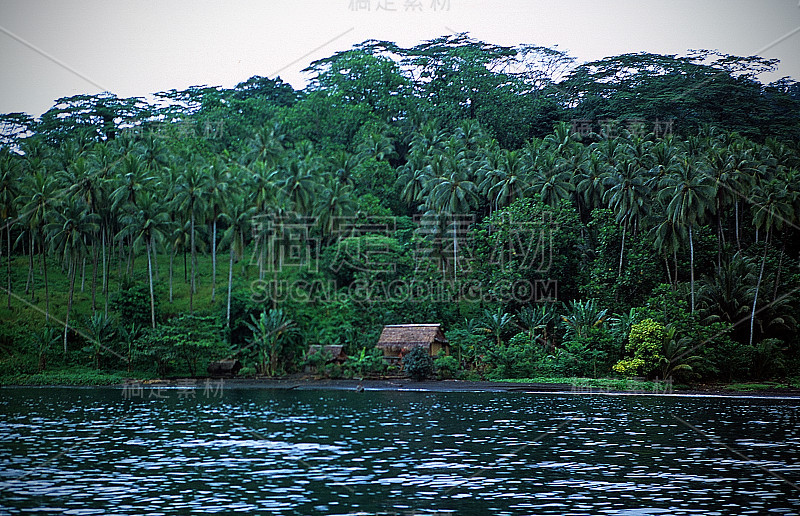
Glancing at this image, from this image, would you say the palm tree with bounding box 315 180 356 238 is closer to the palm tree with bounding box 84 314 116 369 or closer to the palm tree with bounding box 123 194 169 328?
the palm tree with bounding box 123 194 169 328

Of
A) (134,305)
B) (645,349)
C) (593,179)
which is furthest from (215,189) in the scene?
(645,349)

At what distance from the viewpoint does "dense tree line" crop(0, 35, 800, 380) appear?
54.3m

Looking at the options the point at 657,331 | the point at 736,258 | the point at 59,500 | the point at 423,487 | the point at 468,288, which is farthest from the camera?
the point at 468,288

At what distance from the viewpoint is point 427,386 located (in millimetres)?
51312

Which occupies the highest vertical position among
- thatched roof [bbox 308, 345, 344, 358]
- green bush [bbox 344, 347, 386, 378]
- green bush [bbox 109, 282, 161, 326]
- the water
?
green bush [bbox 109, 282, 161, 326]

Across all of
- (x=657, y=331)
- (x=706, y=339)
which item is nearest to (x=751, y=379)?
(x=706, y=339)

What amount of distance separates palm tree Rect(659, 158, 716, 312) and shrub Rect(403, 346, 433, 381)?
17.6 meters

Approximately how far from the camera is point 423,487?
2288 centimetres

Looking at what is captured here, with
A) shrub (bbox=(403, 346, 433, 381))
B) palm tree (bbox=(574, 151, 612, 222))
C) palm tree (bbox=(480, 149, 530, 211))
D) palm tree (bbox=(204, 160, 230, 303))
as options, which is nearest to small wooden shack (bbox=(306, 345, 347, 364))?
shrub (bbox=(403, 346, 433, 381))

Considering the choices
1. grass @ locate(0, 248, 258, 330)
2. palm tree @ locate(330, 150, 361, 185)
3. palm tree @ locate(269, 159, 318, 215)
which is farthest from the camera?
palm tree @ locate(330, 150, 361, 185)

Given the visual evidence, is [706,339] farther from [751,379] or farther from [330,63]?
[330,63]

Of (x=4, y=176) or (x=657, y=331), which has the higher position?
(x=4, y=176)

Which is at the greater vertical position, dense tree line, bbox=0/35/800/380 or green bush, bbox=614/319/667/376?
dense tree line, bbox=0/35/800/380

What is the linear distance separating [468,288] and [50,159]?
44854 mm
